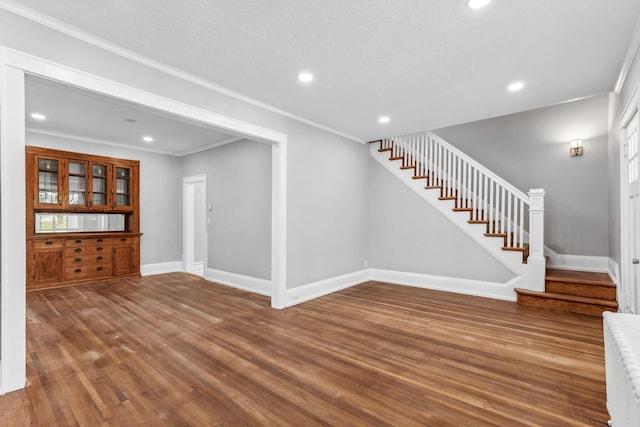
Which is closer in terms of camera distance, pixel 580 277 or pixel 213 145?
pixel 580 277

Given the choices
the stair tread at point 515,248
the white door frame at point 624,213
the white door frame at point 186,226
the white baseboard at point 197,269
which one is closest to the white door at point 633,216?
the white door frame at point 624,213

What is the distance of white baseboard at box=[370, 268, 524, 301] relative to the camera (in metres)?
4.58

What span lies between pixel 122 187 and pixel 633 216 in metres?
7.91

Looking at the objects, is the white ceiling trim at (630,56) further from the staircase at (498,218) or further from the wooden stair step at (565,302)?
the wooden stair step at (565,302)

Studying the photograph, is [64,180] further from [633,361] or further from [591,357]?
[591,357]

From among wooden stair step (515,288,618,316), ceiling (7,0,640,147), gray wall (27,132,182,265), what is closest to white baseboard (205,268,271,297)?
gray wall (27,132,182,265)

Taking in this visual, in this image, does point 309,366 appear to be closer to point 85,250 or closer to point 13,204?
point 13,204

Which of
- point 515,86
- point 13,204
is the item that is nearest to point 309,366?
point 13,204

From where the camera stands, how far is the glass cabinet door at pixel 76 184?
18.3ft

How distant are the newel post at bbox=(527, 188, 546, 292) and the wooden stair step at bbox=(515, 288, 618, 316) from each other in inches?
4.8

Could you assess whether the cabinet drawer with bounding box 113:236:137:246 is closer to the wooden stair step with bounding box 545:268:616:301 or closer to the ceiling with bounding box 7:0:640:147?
the ceiling with bounding box 7:0:640:147

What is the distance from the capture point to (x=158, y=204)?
22.5ft

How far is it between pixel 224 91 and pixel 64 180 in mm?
4122

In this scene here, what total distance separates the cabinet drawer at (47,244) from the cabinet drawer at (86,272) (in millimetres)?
442
